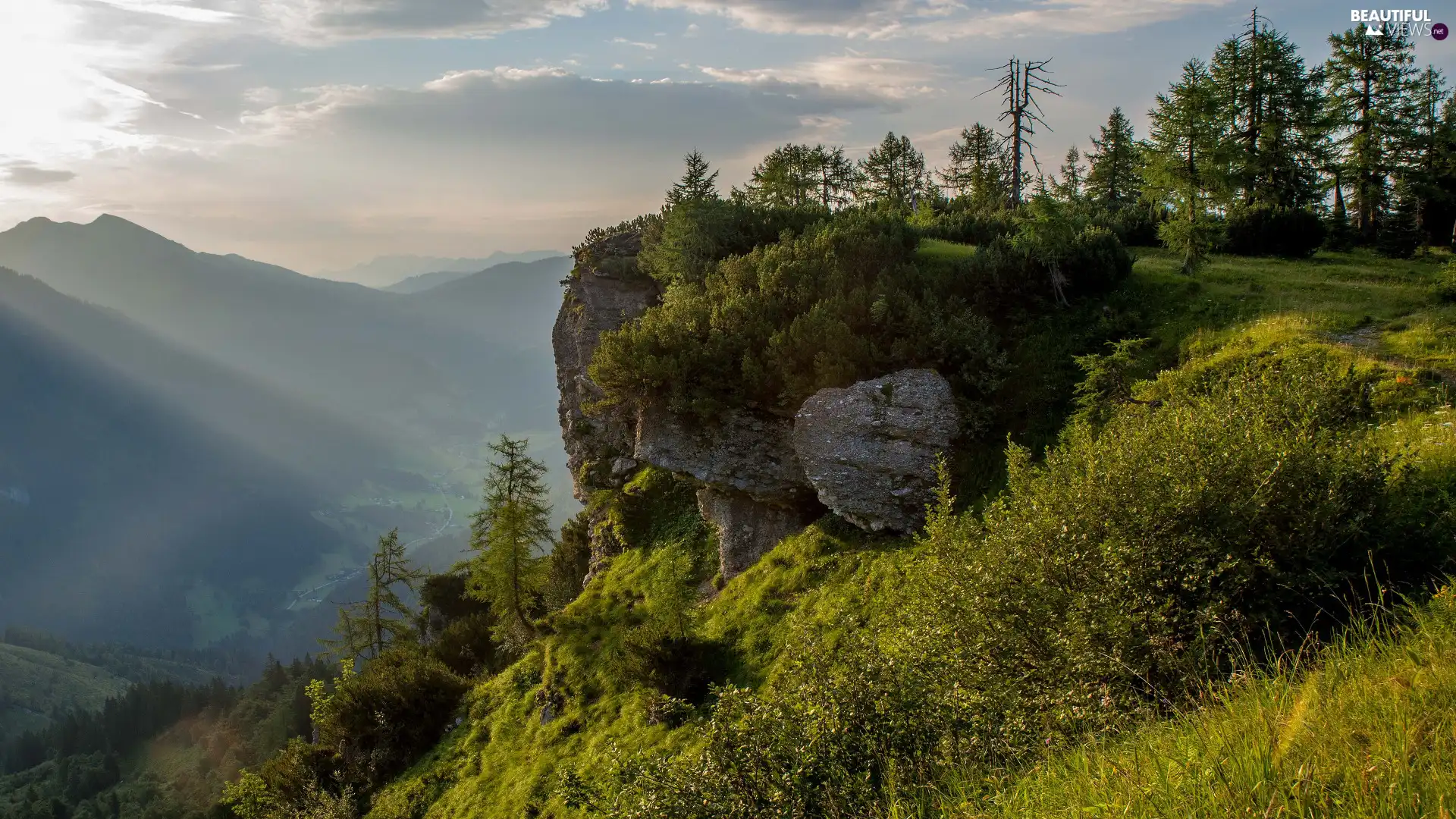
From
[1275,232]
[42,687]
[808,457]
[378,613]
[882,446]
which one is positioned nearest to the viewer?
[882,446]

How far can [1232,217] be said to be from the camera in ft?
108

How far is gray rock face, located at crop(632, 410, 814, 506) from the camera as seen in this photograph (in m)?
24.1

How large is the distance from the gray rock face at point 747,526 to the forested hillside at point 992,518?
128 mm

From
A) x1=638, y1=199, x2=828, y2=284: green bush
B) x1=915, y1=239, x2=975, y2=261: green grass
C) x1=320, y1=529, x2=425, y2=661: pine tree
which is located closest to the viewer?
x1=915, y1=239, x2=975, y2=261: green grass

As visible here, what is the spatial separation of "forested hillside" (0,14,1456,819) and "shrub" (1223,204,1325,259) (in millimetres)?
142

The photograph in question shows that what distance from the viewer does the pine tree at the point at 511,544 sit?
30406mm

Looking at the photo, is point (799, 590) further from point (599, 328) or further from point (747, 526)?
point (599, 328)

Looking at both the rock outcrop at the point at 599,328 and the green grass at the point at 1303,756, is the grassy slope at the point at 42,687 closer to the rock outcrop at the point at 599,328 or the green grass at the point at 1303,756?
the rock outcrop at the point at 599,328

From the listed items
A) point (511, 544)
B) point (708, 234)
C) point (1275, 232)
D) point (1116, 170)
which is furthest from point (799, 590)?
point (1116, 170)

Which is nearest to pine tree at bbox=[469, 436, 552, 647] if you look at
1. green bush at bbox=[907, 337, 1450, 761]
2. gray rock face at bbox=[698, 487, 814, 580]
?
gray rock face at bbox=[698, 487, 814, 580]

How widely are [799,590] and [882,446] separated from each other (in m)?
5.44

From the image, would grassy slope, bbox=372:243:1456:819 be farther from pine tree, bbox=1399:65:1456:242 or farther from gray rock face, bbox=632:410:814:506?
pine tree, bbox=1399:65:1456:242

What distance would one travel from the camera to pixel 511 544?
30.5 meters

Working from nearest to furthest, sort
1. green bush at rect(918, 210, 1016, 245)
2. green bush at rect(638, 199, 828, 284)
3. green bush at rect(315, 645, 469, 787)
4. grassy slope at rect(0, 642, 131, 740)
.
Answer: green bush at rect(315, 645, 469, 787) < green bush at rect(638, 199, 828, 284) < green bush at rect(918, 210, 1016, 245) < grassy slope at rect(0, 642, 131, 740)
